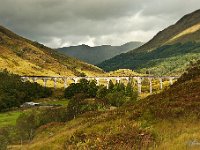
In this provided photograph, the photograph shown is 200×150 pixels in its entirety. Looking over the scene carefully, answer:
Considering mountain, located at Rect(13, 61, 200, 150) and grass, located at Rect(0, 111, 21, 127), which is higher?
mountain, located at Rect(13, 61, 200, 150)

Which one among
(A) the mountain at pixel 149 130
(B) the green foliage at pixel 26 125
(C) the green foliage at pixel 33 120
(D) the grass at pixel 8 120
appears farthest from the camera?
(D) the grass at pixel 8 120

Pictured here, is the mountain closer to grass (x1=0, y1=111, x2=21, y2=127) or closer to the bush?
grass (x1=0, y1=111, x2=21, y2=127)

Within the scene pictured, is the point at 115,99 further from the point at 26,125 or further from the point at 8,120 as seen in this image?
the point at 26,125

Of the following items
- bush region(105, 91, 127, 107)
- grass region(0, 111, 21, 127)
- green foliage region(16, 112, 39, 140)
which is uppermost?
bush region(105, 91, 127, 107)

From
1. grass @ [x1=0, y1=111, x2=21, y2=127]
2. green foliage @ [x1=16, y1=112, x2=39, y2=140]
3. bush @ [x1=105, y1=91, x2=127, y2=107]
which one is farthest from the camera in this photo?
bush @ [x1=105, y1=91, x2=127, y2=107]

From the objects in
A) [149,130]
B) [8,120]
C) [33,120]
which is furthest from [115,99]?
[149,130]

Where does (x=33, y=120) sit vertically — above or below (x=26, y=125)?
above

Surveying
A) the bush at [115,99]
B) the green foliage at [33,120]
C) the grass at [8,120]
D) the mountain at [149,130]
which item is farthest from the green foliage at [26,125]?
the bush at [115,99]

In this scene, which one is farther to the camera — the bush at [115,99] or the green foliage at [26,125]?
the bush at [115,99]

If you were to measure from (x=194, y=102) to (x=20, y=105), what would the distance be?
532 feet

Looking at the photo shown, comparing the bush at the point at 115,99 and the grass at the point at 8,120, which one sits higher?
the bush at the point at 115,99

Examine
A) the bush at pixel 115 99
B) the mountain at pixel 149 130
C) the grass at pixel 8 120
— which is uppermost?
the mountain at pixel 149 130

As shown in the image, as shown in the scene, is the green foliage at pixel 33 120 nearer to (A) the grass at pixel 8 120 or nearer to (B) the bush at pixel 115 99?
(A) the grass at pixel 8 120

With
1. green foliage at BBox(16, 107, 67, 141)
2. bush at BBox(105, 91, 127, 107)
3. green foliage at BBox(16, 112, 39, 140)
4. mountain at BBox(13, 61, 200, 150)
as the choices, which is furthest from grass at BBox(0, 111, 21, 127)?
mountain at BBox(13, 61, 200, 150)
